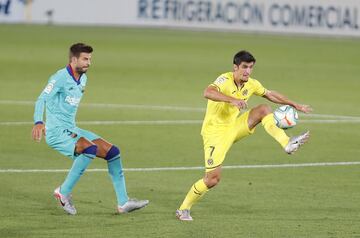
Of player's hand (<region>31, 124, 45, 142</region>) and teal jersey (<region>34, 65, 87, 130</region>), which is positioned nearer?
player's hand (<region>31, 124, 45, 142</region>)

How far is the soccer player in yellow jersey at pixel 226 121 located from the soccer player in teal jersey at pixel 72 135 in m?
0.79

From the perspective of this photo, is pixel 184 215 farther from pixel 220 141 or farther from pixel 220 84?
pixel 220 84

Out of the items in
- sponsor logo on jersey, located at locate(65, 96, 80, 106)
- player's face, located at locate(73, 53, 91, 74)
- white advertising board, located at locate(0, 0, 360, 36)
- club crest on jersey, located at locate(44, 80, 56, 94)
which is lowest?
white advertising board, located at locate(0, 0, 360, 36)

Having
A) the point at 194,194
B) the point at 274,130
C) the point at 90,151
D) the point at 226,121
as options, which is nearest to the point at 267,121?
the point at 274,130

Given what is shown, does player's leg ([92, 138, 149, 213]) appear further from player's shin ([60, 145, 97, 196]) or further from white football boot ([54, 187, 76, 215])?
white football boot ([54, 187, 76, 215])

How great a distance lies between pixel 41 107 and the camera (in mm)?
13047

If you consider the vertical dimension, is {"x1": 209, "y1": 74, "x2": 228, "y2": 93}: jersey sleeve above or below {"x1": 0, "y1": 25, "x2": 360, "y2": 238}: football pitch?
above

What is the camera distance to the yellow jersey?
44.1 feet

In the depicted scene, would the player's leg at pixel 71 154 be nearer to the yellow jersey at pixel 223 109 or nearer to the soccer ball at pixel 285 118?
the yellow jersey at pixel 223 109

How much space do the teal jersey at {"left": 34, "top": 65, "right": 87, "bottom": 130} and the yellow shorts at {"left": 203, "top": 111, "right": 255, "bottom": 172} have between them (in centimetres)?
171

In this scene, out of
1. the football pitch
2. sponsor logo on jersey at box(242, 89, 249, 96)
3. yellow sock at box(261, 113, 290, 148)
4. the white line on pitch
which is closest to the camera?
the football pitch

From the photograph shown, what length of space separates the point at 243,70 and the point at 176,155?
16.5 ft

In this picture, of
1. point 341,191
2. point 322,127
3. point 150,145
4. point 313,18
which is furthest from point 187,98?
point 313,18

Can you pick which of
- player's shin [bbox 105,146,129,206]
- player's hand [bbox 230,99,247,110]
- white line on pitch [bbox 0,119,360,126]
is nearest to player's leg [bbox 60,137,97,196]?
player's shin [bbox 105,146,129,206]
